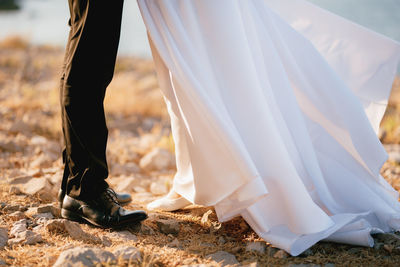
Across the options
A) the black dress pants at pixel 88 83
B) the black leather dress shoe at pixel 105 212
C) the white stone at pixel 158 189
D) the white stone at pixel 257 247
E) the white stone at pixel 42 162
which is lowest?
the white stone at pixel 257 247

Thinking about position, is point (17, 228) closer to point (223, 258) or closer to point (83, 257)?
point (83, 257)

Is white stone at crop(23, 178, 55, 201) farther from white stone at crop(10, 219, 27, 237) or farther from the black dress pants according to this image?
the black dress pants

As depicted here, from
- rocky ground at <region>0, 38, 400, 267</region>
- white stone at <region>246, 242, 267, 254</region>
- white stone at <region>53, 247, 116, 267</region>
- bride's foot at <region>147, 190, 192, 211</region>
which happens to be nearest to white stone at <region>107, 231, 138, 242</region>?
rocky ground at <region>0, 38, 400, 267</region>

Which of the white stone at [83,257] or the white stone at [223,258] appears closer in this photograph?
the white stone at [83,257]

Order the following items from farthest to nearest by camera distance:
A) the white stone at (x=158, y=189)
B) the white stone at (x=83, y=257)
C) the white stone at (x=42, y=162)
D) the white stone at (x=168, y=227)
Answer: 1. the white stone at (x=42, y=162)
2. the white stone at (x=158, y=189)
3. the white stone at (x=168, y=227)
4. the white stone at (x=83, y=257)

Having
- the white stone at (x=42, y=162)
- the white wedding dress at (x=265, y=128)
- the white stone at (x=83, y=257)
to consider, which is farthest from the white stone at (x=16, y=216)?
the white stone at (x=42, y=162)

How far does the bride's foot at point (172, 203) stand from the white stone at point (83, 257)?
0.70 meters

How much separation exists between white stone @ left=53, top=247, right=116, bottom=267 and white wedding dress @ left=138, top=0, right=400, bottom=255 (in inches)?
21.5

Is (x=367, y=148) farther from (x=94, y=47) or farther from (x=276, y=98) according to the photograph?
(x=94, y=47)

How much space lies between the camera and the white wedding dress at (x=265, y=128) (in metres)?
1.76

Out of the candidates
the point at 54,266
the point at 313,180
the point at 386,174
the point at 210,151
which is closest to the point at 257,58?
the point at 210,151

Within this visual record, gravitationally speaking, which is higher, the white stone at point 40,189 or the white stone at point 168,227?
the white stone at point 40,189

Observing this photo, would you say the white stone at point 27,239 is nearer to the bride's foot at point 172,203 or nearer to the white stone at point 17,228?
the white stone at point 17,228

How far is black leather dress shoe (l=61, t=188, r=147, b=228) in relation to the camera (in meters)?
1.89
